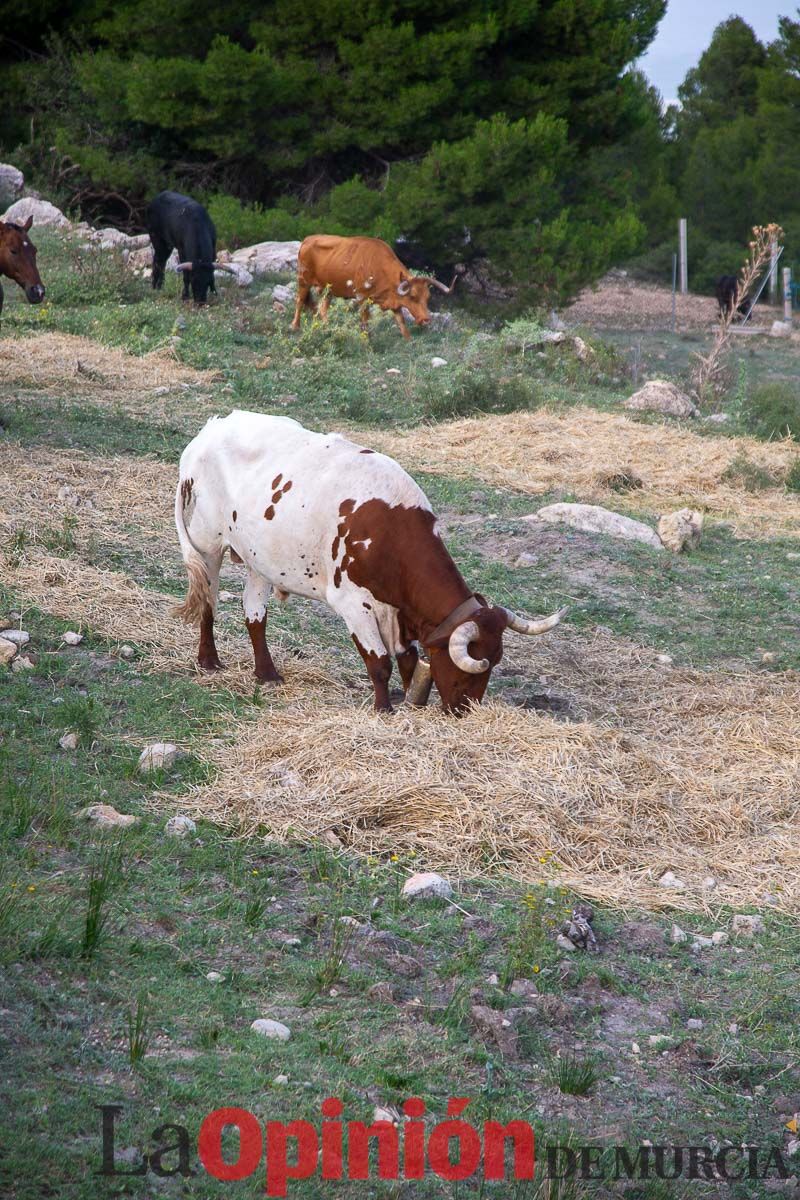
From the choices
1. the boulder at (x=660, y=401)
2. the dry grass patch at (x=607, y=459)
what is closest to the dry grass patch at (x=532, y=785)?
the dry grass patch at (x=607, y=459)

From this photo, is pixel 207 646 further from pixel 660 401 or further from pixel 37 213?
pixel 37 213

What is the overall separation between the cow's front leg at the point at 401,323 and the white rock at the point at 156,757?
39.6 feet

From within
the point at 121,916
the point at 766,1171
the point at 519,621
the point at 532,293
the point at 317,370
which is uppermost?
the point at 532,293

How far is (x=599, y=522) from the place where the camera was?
31.2ft

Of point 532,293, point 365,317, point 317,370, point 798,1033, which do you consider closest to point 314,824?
point 798,1033

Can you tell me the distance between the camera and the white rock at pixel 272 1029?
11.8ft

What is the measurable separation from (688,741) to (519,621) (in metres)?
1.01

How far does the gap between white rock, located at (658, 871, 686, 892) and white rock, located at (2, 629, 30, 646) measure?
10.6 ft

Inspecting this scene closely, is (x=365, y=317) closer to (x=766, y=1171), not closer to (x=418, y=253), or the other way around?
(x=418, y=253)

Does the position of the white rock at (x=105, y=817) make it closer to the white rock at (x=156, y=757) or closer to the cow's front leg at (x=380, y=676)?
→ the white rock at (x=156, y=757)

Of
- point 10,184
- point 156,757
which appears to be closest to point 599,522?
point 156,757

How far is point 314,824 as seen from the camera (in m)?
4.86

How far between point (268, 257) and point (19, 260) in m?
6.66

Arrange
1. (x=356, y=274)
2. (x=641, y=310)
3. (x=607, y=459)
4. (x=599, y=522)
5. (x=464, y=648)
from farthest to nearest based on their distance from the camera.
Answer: (x=641, y=310), (x=356, y=274), (x=607, y=459), (x=599, y=522), (x=464, y=648)
